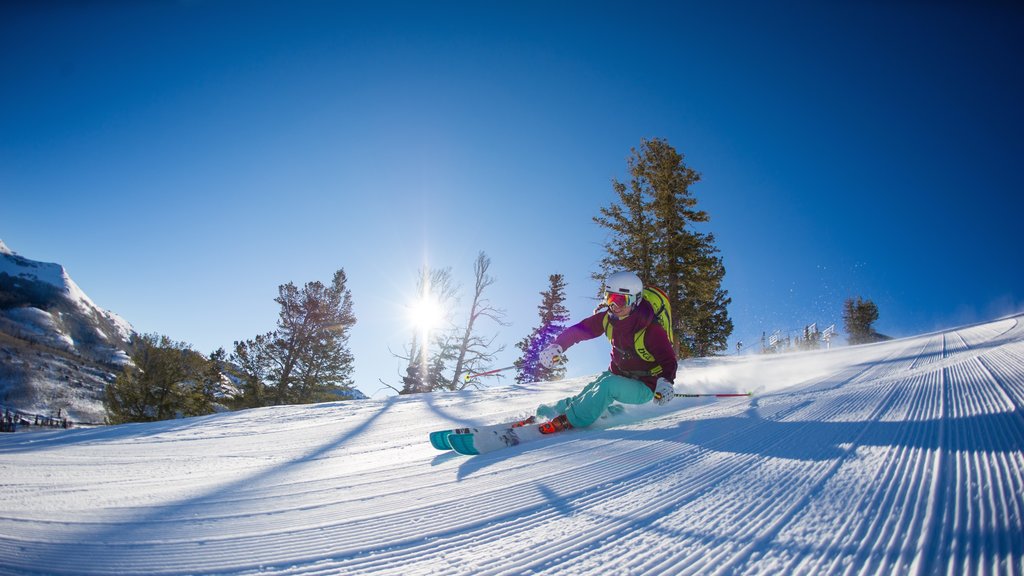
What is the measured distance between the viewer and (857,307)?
178ft

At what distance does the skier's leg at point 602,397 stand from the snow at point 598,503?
0.37m

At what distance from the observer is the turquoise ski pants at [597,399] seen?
131 inches

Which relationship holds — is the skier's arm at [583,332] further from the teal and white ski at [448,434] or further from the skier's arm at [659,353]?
the teal and white ski at [448,434]

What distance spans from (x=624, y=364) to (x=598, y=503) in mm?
2692

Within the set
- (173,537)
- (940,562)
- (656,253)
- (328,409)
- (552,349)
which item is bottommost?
(328,409)

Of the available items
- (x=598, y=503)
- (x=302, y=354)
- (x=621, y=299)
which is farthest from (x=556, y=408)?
(x=302, y=354)

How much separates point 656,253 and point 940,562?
696 inches

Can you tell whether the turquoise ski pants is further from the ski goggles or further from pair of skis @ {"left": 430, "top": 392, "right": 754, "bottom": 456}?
the ski goggles

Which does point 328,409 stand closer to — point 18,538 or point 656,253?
point 18,538

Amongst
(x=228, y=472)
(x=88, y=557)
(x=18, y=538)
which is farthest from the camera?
(x=228, y=472)

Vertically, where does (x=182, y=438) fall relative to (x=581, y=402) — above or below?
below

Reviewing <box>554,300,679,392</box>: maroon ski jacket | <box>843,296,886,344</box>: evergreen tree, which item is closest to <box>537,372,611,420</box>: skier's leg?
<box>554,300,679,392</box>: maroon ski jacket

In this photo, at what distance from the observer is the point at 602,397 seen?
3381 mm

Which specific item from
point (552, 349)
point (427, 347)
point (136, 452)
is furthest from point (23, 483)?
point (427, 347)
